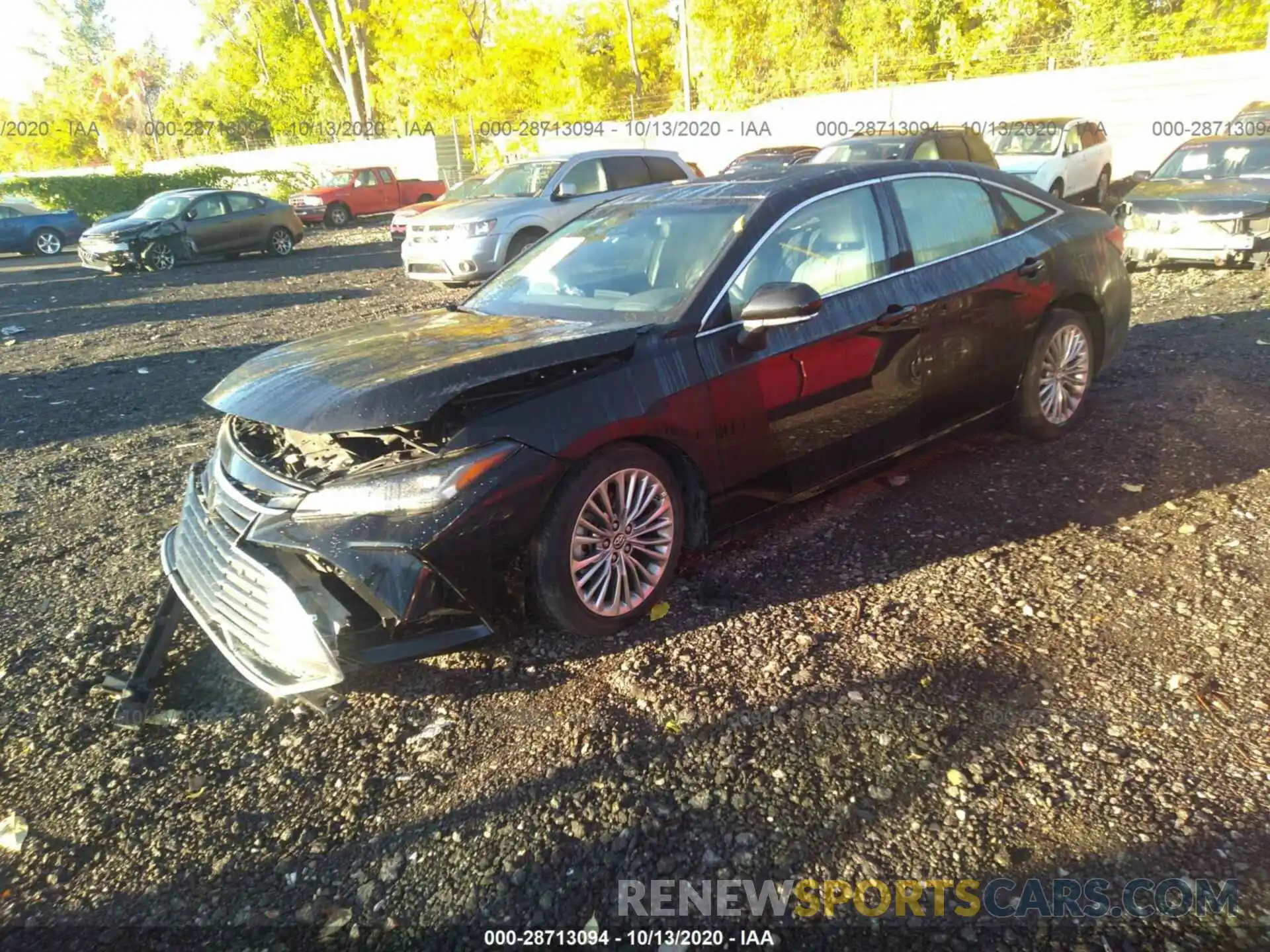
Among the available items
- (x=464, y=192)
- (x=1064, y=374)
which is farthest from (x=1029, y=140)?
(x=1064, y=374)

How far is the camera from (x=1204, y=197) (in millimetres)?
9836

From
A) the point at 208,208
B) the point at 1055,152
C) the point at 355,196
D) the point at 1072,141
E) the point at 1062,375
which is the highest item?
the point at 355,196

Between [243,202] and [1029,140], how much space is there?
15.2 meters

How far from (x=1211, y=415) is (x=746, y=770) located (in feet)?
14.5

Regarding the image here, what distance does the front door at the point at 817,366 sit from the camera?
3574 mm

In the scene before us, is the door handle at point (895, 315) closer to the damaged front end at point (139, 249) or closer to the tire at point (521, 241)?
the tire at point (521, 241)

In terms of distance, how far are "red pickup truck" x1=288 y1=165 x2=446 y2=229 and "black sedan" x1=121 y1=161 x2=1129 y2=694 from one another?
75.7 ft

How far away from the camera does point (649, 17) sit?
4347cm

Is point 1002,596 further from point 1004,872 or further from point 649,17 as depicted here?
point 649,17

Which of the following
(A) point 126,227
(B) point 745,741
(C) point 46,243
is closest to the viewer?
(B) point 745,741

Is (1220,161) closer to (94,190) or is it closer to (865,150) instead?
(865,150)

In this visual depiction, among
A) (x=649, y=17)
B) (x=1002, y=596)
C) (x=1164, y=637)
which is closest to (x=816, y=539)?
(x=1002, y=596)

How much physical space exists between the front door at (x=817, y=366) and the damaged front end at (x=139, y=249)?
1606 centimetres

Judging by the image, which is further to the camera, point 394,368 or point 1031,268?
point 1031,268
